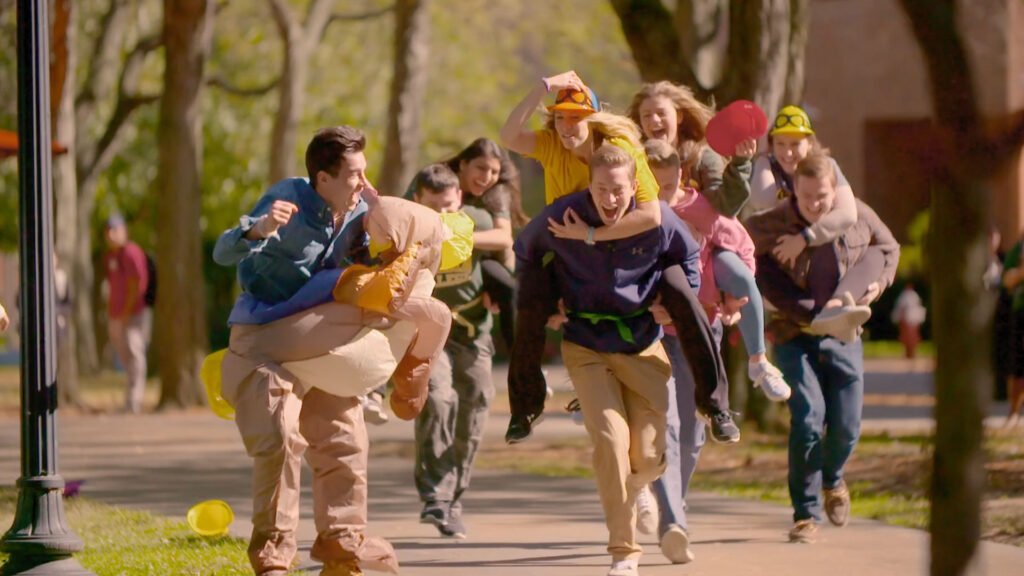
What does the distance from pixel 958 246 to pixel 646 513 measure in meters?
3.71

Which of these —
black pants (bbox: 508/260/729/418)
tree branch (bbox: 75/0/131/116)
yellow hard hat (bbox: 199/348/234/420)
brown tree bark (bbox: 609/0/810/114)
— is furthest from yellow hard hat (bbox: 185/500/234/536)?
tree branch (bbox: 75/0/131/116)

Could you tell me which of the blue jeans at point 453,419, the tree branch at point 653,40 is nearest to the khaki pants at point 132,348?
the tree branch at point 653,40

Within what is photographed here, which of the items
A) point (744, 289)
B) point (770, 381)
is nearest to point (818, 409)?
point (770, 381)

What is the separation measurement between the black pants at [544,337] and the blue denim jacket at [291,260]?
767 millimetres

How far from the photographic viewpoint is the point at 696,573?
24.4 ft

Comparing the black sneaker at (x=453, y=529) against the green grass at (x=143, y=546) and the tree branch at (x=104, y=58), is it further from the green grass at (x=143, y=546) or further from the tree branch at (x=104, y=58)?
the tree branch at (x=104, y=58)

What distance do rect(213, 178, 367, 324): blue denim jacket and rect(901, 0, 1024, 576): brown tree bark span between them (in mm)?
3190

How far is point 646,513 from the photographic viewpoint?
25.1 ft

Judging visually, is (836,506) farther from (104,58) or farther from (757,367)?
(104,58)

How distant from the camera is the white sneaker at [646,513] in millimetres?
7617

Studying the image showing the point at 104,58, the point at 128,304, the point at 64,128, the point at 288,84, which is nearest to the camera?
the point at 128,304

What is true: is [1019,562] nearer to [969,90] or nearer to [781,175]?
[781,175]

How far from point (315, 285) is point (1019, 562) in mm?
3062

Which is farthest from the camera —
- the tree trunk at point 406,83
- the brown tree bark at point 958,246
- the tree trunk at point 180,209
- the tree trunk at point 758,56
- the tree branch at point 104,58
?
→ the tree branch at point 104,58
